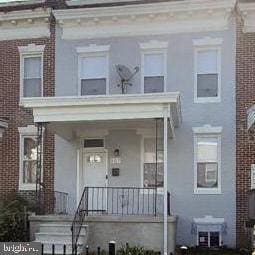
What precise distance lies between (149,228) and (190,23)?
24.4ft

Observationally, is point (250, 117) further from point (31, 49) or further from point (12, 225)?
point (31, 49)

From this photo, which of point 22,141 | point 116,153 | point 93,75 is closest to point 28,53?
point 93,75

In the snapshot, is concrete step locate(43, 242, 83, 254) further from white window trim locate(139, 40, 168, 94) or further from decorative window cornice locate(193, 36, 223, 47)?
decorative window cornice locate(193, 36, 223, 47)

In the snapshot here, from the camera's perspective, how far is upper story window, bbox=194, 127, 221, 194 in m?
18.9

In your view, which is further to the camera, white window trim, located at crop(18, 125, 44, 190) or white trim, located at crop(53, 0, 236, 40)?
white window trim, located at crop(18, 125, 44, 190)

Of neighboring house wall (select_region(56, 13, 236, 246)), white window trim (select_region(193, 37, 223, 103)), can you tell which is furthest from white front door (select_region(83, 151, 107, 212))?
white window trim (select_region(193, 37, 223, 103))

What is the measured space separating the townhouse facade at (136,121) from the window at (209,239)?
0.11 feet

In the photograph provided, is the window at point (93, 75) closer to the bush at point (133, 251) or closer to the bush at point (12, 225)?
the bush at point (12, 225)

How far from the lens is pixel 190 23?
19484 mm

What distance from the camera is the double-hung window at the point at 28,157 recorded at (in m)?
20.3

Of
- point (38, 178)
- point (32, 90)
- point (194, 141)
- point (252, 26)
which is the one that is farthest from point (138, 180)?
→ point (252, 26)

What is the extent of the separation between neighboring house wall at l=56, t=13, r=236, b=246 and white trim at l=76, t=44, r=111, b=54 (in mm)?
173

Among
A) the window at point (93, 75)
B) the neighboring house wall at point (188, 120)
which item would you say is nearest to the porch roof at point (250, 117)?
the neighboring house wall at point (188, 120)

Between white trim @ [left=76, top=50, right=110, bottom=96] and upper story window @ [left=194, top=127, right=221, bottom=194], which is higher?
white trim @ [left=76, top=50, right=110, bottom=96]
